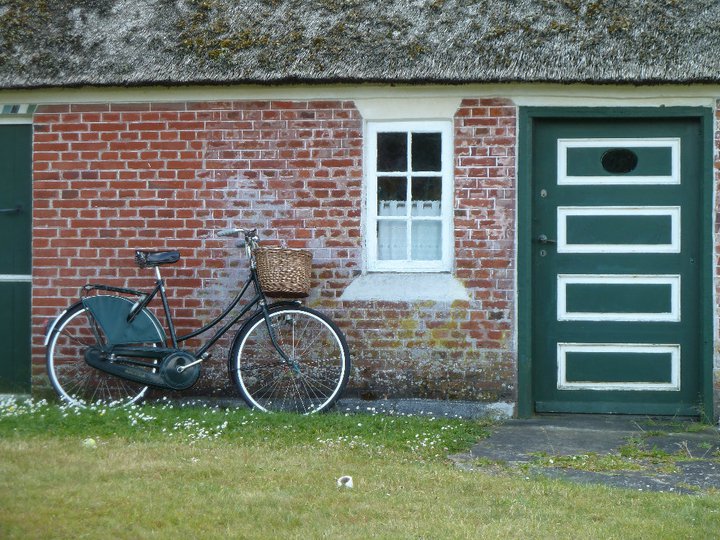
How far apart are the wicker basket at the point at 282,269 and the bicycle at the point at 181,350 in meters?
0.16

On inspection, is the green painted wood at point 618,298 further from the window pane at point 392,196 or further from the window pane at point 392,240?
the window pane at point 392,196

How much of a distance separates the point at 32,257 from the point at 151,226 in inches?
38.6

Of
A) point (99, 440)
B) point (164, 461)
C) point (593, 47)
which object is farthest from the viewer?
point (593, 47)

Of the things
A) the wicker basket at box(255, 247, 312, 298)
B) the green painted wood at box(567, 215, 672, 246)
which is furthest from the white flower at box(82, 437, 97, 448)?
the green painted wood at box(567, 215, 672, 246)

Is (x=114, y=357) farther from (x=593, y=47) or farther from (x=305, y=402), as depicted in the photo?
(x=593, y=47)

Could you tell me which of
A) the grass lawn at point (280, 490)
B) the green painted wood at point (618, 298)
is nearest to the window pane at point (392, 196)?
the green painted wood at point (618, 298)

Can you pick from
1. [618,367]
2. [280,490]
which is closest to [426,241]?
[618,367]

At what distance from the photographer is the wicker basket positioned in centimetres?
788

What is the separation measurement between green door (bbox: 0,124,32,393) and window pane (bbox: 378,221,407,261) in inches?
109

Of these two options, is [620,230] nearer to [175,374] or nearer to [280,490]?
[175,374]

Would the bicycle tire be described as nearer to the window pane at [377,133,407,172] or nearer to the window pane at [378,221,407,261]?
the window pane at [378,221,407,261]

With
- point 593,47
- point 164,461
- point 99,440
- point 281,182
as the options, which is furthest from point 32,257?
point 593,47

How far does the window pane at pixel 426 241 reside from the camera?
8508 millimetres

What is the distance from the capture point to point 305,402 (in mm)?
8359
